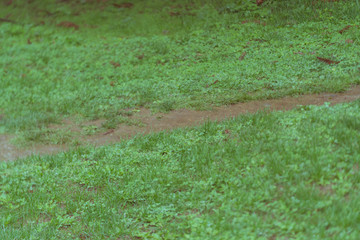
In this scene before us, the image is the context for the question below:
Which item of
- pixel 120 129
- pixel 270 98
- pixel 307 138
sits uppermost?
pixel 307 138

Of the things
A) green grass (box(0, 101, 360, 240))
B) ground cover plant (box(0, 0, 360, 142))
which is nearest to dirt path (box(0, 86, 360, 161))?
ground cover plant (box(0, 0, 360, 142))

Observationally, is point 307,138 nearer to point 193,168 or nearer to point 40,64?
point 193,168

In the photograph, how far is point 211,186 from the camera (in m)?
5.14

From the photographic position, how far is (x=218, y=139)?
Answer: 254 inches

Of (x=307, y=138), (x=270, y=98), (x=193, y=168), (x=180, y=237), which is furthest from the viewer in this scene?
(x=270, y=98)

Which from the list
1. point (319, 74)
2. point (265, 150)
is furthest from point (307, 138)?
point (319, 74)

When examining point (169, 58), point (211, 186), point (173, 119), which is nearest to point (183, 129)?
point (173, 119)

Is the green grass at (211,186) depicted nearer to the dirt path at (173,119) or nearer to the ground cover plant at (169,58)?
the dirt path at (173,119)

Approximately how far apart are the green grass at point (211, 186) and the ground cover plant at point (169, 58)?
8.79 ft

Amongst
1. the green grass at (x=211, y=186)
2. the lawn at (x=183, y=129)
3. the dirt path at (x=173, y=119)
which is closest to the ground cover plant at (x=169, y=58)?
the lawn at (x=183, y=129)

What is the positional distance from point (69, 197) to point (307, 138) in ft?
10.7

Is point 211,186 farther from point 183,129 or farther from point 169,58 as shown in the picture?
point 169,58

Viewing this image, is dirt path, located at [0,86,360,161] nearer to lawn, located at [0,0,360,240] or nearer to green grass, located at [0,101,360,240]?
lawn, located at [0,0,360,240]

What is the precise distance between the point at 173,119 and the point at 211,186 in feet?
13.1
